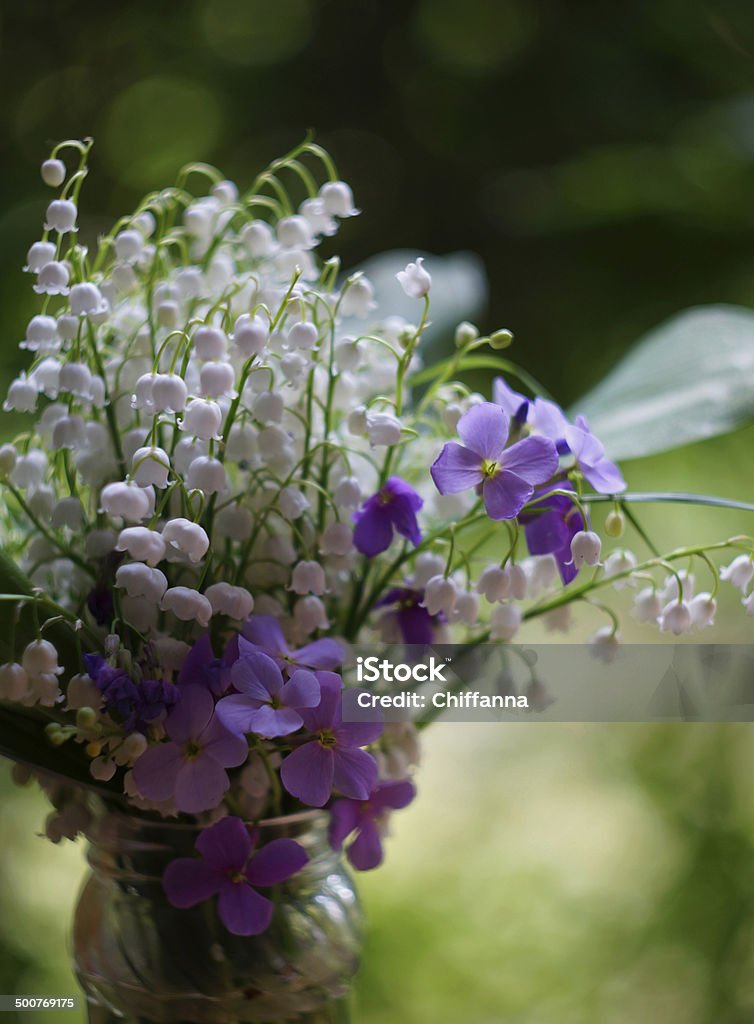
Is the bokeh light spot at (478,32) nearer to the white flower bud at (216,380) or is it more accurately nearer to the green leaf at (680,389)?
the green leaf at (680,389)

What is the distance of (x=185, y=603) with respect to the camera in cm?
34

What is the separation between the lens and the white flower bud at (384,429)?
0.38 metres

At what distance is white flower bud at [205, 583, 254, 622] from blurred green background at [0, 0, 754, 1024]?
52 centimetres

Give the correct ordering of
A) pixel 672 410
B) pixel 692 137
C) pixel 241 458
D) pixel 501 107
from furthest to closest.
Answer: pixel 501 107 < pixel 692 137 < pixel 672 410 < pixel 241 458

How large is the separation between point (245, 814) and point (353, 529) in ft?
0.42

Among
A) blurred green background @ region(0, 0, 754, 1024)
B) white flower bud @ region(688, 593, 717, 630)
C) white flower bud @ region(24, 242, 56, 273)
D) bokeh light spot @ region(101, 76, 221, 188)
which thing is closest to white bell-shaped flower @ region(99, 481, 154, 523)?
white flower bud @ region(24, 242, 56, 273)

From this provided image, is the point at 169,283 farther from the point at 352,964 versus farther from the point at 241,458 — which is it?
the point at 352,964

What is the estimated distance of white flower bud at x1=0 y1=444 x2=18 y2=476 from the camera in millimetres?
399

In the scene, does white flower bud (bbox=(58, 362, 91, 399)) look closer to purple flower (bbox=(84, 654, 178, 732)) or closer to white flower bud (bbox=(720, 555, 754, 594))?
purple flower (bbox=(84, 654, 178, 732))

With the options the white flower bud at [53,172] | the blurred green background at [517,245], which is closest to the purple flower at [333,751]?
the white flower bud at [53,172]

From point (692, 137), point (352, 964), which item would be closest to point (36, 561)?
point (352, 964)

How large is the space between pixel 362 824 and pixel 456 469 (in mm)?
165

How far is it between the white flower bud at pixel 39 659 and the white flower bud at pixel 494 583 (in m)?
0.15

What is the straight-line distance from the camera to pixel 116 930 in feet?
1.51
